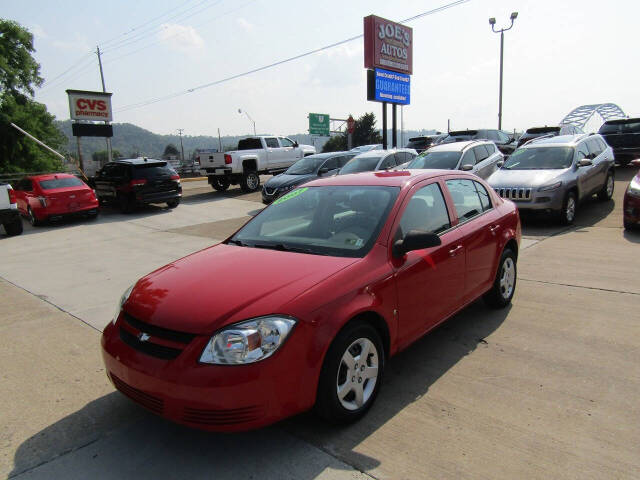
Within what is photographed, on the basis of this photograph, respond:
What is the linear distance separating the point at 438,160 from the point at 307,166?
4713mm

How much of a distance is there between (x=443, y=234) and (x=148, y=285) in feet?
7.68

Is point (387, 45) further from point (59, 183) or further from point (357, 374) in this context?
point (357, 374)

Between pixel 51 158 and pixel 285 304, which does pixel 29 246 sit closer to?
pixel 285 304

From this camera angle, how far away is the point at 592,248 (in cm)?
752

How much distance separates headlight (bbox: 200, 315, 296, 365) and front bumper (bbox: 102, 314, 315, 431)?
3 cm

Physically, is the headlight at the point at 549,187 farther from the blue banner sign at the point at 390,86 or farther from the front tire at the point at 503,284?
the blue banner sign at the point at 390,86

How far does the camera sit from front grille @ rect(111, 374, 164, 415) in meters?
2.60

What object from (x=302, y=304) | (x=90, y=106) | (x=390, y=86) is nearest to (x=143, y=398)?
(x=302, y=304)

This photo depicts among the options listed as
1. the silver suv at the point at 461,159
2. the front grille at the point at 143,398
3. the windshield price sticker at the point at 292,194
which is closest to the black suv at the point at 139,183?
the silver suv at the point at 461,159

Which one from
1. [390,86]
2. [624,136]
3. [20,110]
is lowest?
[624,136]

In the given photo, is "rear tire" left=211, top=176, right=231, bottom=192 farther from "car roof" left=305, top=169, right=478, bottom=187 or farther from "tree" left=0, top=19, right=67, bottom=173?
"tree" left=0, top=19, right=67, bottom=173

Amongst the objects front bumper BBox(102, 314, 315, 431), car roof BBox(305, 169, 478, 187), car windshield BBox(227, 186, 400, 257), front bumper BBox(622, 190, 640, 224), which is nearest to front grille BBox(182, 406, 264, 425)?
front bumper BBox(102, 314, 315, 431)

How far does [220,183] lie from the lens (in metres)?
20.0

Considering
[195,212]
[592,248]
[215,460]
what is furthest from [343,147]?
[215,460]
